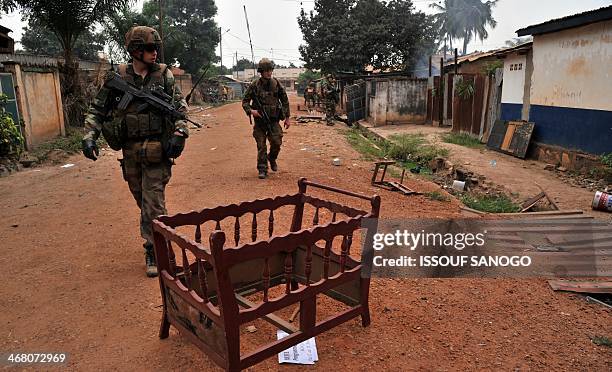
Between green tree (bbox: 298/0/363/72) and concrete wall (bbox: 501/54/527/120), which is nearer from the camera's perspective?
concrete wall (bbox: 501/54/527/120)

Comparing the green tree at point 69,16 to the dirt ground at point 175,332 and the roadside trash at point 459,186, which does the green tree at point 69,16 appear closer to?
the dirt ground at point 175,332

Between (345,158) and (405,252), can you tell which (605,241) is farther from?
(345,158)

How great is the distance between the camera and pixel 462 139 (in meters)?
12.1

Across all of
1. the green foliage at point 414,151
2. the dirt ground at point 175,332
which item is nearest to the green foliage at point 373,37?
the green foliage at point 414,151

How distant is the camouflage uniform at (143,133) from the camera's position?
3.51m

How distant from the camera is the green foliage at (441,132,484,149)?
1137cm

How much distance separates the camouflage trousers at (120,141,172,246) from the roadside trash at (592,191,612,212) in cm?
511

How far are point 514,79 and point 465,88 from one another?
2495 millimetres

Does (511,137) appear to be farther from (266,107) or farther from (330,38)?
(330,38)

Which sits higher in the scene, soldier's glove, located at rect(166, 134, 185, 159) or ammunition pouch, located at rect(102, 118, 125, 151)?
ammunition pouch, located at rect(102, 118, 125, 151)

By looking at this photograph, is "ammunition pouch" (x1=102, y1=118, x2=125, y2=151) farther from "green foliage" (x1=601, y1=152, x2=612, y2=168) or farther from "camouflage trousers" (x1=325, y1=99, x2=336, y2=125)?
"camouflage trousers" (x1=325, y1=99, x2=336, y2=125)

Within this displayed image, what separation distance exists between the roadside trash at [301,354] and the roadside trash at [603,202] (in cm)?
463

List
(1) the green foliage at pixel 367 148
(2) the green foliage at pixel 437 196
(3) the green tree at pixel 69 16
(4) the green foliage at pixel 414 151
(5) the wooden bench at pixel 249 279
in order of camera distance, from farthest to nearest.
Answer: (3) the green tree at pixel 69 16, (1) the green foliage at pixel 367 148, (4) the green foliage at pixel 414 151, (2) the green foliage at pixel 437 196, (5) the wooden bench at pixel 249 279

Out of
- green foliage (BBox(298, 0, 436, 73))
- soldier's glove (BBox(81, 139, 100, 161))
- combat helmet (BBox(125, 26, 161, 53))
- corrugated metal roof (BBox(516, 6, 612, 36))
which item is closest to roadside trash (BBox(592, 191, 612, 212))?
corrugated metal roof (BBox(516, 6, 612, 36))
